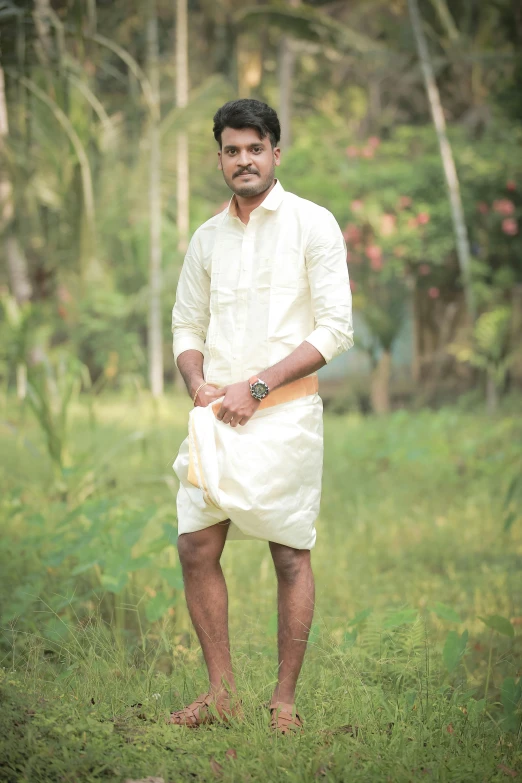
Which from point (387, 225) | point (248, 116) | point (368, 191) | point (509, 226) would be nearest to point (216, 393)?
point (248, 116)

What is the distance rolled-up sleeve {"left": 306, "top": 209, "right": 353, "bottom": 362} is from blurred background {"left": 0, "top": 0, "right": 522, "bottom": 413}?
5.93 m

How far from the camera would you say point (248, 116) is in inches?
112

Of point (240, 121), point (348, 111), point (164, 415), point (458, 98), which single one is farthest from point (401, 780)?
point (348, 111)

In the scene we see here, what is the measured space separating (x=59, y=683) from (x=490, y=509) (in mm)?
4412

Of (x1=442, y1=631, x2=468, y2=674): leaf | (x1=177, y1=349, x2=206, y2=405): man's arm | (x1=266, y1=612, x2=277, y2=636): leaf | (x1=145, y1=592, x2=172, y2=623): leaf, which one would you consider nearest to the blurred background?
(x1=145, y1=592, x2=172, y2=623): leaf

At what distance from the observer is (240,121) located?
2.86 m

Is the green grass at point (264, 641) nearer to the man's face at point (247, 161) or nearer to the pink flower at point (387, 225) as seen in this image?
the man's face at point (247, 161)

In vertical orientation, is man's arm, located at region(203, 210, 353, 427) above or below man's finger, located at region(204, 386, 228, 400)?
above

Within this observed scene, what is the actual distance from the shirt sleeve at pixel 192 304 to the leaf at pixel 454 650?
52.0 inches

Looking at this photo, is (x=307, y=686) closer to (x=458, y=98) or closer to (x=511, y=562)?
(x=511, y=562)

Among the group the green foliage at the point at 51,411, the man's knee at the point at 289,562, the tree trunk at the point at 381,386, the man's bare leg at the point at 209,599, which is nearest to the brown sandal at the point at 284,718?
the man's bare leg at the point at 209,599

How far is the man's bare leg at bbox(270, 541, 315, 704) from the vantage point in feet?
9.07

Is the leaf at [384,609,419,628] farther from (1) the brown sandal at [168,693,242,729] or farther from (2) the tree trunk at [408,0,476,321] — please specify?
(2) the tree trunk at [408,0,476,321]

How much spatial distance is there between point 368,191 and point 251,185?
10.8 metres
